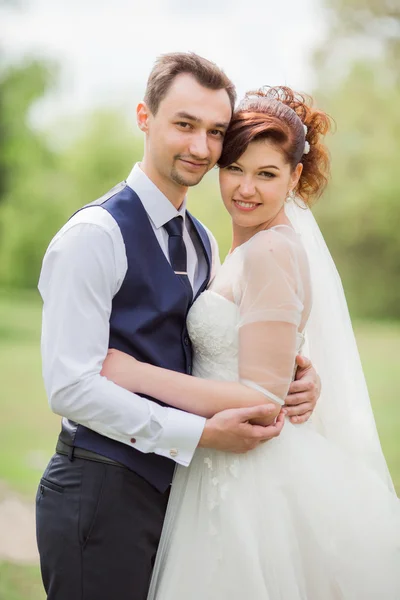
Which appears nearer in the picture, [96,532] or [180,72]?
[96,532]

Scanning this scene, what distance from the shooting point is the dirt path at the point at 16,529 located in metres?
4.62

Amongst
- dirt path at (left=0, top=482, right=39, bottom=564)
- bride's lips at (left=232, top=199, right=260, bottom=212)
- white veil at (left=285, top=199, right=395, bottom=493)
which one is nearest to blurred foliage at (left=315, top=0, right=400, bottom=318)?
dirt path at (left=0, top=482, right=39, bottom=564)

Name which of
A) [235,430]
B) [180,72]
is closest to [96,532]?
[235,430]

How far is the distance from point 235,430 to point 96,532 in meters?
0.45

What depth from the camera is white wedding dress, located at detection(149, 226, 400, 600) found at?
2.09 m

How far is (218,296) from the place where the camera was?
7.29ft

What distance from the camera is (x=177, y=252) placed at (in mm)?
2207

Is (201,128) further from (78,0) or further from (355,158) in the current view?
(78,0)

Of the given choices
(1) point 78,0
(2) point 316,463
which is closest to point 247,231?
(2) point 316,463

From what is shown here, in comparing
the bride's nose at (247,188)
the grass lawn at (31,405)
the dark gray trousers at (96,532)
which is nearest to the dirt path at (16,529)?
the grass lawn at (31,405)

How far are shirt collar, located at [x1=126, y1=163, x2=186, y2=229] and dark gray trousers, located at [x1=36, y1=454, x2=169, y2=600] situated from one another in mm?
684

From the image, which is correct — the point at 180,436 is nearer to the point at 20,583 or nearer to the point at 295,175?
the point at 295,175

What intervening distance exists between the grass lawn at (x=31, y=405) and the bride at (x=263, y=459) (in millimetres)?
2082

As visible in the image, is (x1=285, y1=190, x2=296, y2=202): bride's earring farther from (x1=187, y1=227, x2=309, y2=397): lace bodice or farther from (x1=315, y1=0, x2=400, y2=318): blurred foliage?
(x1=315, y1=0, x2=400, y2=318): blurred foliage
